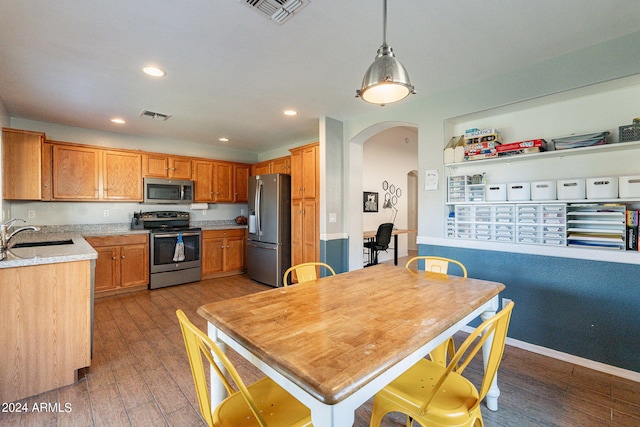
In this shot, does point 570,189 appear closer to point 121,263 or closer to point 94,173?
point 121,263

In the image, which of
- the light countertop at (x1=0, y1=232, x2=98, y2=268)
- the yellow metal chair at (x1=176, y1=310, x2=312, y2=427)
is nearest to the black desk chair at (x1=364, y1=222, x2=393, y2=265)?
the light countertop at (x1=0, y1=232, x2=98, y2=268)

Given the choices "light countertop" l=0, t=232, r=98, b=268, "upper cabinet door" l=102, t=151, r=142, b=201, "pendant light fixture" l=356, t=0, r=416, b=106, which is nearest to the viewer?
"pendant light fixture" l=356, t=0, r=416, b=106

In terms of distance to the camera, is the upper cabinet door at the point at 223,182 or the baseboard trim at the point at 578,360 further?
the upper cabinet door at the point at 223,182

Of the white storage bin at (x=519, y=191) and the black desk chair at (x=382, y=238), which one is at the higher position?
the white storage bin at (x=519, y=191)

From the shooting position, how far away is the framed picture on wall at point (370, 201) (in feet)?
19.6

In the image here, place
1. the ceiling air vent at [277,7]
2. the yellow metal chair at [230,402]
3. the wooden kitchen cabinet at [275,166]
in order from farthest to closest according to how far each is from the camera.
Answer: the wooden kitchen cabinet at [275,166] < the ceiling air vent at [277,7] < the yellow metal chair at [230,402]

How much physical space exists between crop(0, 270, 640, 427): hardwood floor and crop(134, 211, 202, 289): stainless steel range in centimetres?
163

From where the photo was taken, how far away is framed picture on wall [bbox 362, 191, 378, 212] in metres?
5.98

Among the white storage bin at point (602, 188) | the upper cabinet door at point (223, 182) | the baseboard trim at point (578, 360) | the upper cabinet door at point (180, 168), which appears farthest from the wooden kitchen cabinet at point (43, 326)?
the white storage bin at point (602, 188)

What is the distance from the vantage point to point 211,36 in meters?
1.99

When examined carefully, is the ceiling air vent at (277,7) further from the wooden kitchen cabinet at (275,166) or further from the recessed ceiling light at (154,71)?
the wooden kitchen cabinet at (275,166)

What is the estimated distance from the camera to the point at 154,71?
2.47 m

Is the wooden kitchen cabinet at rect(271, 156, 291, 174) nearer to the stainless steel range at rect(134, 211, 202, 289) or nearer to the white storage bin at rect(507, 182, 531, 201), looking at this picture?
the stainless steel range at rect(134, 211, 202, 289)

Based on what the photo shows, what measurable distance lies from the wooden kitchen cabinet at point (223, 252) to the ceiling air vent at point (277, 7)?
3.79 m
